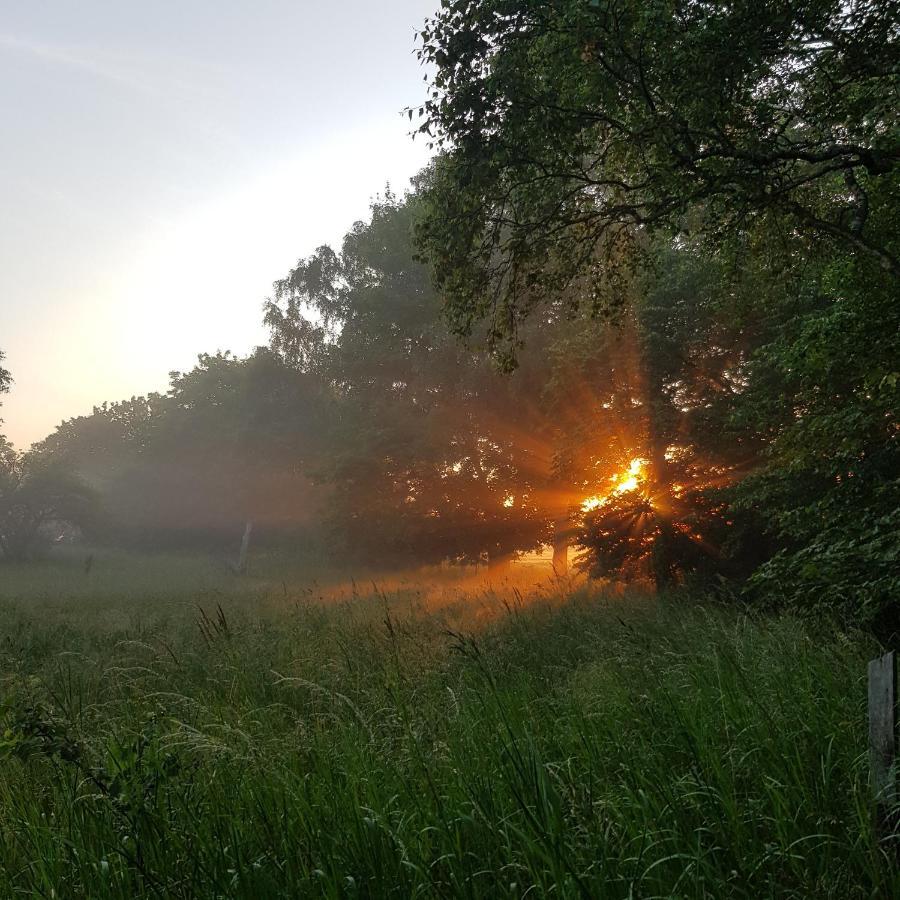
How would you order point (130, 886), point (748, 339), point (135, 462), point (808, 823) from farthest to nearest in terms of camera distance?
point (135, 462), point (748, 339), point (808, 823), point (130, 886)

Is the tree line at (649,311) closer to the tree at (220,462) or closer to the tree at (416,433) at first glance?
the tree at (416,433)

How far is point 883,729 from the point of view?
103 inches

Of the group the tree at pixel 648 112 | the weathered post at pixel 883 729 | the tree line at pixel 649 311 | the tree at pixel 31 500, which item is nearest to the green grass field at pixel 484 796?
the weathered post at pixel 883 729

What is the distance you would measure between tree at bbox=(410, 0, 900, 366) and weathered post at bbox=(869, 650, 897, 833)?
4.69 metres

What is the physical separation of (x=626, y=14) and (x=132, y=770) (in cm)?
680

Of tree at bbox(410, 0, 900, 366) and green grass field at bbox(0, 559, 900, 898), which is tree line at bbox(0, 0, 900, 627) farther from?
green grass field at bbox(0, 559, 900, 898)

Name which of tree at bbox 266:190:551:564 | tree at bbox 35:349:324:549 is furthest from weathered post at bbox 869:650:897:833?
tree at bbox 35:349:324:549

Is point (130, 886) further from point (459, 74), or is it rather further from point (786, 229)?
point (786, 229)

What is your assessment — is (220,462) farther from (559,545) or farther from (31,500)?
(559,545)

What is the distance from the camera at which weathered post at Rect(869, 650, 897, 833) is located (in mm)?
2562

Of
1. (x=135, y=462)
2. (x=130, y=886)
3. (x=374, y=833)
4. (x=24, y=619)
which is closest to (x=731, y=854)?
(x=374, y=833)

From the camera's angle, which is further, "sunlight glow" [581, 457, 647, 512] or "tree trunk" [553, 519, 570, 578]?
"tree trunk" [553, 519, 570, 578]

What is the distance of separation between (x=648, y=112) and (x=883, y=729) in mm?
5874

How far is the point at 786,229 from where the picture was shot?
24.6 feet
